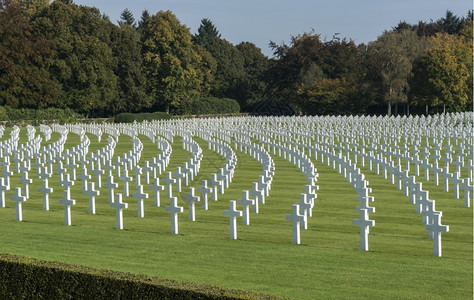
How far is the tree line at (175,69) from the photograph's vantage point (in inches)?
2790

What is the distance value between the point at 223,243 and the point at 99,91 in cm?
6491

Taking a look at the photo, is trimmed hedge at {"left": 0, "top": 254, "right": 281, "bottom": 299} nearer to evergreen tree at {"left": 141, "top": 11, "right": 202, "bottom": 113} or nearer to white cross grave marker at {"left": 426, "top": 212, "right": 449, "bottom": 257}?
white cross grave marker at {"left": 426, "top": 212, "right": 449, "bottom": 257}

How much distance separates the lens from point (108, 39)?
260ft

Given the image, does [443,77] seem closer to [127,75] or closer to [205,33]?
[127,75]

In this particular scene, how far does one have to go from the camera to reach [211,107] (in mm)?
91625

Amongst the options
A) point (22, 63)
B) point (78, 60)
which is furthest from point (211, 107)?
point (22, 63)

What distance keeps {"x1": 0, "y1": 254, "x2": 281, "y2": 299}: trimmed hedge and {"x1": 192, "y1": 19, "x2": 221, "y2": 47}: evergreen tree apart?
117071 millimetres

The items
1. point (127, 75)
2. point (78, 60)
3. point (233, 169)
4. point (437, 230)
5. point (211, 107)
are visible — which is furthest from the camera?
point (211, 107)

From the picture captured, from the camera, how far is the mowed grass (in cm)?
969

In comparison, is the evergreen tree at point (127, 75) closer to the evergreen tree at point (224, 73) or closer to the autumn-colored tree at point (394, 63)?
the evergreen tree at point (224, 73)

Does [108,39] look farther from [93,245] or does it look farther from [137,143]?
[93,245]

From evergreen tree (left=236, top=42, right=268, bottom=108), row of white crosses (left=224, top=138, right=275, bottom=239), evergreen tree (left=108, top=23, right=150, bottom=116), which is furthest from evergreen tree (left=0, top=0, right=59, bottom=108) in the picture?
row of white crosses (left=224, top=138, right=275, bottom=239)

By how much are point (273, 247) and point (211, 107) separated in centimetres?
7994

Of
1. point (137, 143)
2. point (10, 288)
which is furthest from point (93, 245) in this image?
point (137, 143)
